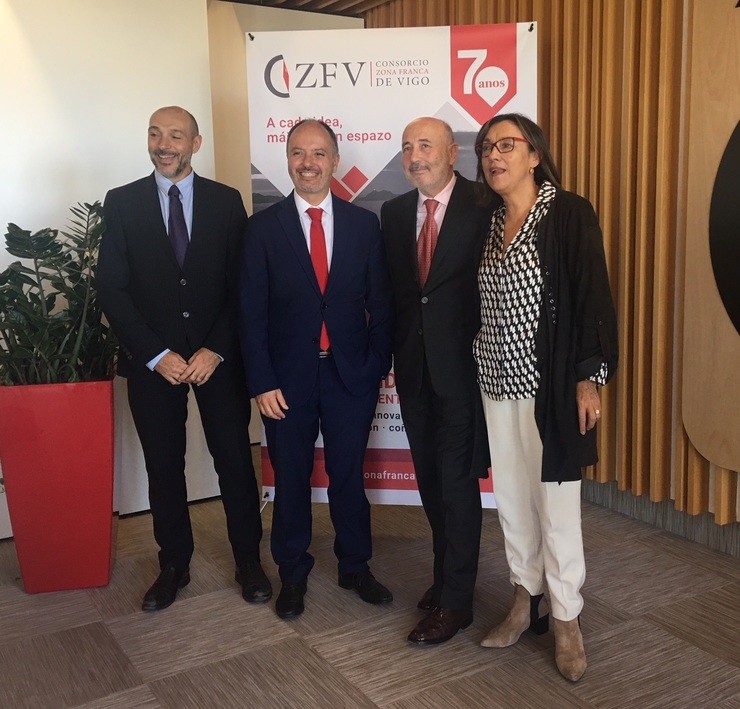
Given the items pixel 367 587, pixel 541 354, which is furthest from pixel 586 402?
pixel 367 587

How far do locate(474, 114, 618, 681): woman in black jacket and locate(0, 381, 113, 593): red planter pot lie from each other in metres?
1.73

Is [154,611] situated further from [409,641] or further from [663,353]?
[663,353]

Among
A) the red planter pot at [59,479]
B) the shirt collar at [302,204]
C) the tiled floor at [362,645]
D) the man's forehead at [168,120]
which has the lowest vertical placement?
the tiled floor at [362,645]

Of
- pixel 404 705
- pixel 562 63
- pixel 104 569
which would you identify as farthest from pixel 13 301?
pixel 562 63

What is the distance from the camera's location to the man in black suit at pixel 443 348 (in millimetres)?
2891

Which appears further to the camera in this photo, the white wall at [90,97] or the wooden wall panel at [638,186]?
the white wall at [90,97]

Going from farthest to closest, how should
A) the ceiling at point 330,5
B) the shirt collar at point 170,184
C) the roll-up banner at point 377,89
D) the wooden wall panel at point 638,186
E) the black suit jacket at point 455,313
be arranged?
the ceiling at point 330,5
the roll-up banner at point 377,89
the wooden wall panel at point 638,186
the shirt collar at point 170,184
the black suit jacket at point 455,313

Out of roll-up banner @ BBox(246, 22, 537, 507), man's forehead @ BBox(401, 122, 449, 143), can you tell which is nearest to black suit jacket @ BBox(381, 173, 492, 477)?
man's forehead @ BBox(401, 122, 449, 143)

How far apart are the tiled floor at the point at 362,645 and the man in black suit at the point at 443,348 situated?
0.84ft

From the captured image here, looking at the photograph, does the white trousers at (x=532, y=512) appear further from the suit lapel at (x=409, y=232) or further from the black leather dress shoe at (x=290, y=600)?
the black leather dress shoe at (x=290, y=600)

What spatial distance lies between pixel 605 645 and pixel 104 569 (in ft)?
7.01

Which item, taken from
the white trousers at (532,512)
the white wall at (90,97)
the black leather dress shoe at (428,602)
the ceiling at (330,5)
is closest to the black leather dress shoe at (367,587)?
the black leather dress shoe at (428,602)

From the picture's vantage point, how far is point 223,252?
129 inches

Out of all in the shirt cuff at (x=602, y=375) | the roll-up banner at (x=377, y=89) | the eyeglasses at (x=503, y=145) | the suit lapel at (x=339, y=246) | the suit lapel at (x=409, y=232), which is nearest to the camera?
the shirt cuff at (x=602, y=375)
